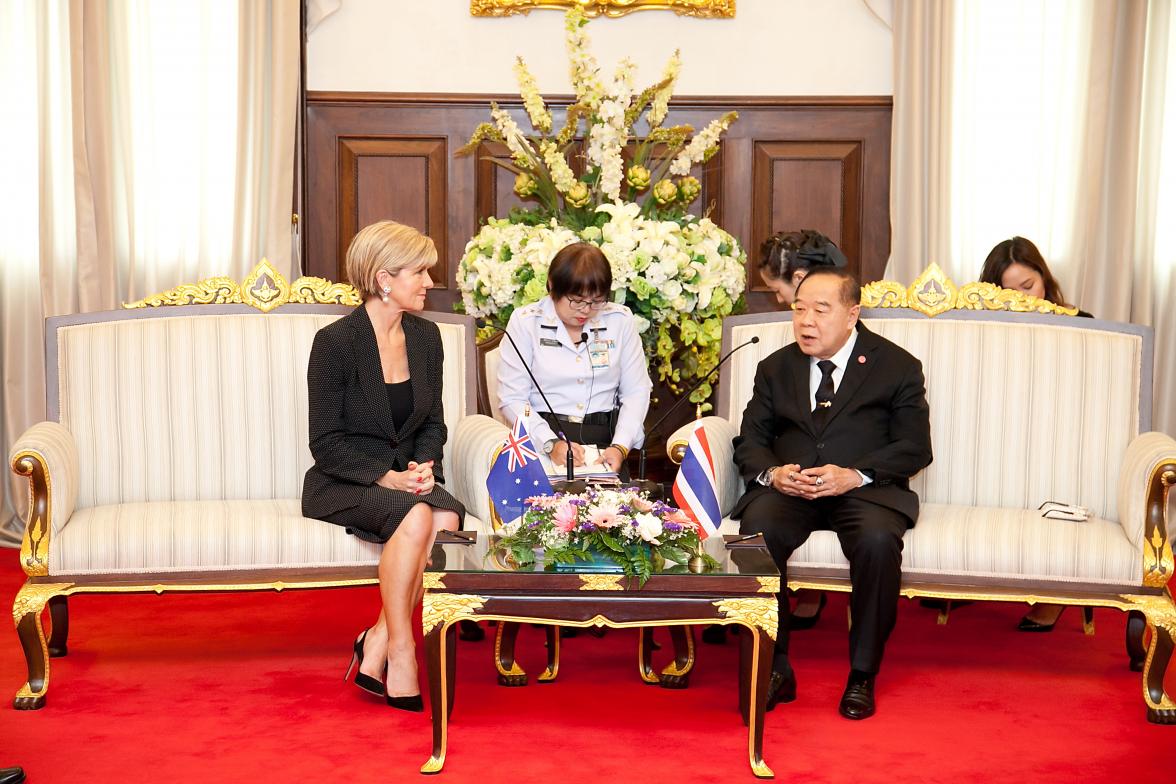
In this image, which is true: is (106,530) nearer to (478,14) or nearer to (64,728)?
(64,728)

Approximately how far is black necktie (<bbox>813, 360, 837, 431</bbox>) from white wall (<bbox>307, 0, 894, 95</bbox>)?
240 centimetres

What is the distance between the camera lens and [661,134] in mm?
4902

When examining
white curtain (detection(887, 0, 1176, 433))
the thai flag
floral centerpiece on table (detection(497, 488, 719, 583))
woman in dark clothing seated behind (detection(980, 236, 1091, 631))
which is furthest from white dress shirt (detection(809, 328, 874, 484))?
white curtain (detection(887, 0, 1176, 433))

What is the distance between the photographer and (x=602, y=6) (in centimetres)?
609

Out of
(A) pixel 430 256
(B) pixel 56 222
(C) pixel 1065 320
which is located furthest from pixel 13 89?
(C) pixel 1065 320

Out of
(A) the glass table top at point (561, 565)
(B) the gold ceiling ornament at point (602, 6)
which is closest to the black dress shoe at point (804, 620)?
(A) the glass table top at point (561, 565)

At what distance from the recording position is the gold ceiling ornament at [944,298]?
14.6 feet

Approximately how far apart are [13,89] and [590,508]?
13.3 feet

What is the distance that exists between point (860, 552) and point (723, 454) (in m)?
0.63

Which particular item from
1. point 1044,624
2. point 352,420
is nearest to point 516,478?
point 352,420

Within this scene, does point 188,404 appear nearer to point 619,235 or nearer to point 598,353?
point 598,353

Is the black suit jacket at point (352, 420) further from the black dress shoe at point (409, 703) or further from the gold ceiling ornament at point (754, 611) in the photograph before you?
the gold ceiling ornament at point (754, 611)

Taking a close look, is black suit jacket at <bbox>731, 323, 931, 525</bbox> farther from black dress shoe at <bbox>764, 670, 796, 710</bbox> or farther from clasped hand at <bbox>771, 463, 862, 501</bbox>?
black dress shoe at <bbox>764, 670, 796, 710</bbox>

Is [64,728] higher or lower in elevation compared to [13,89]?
lower
